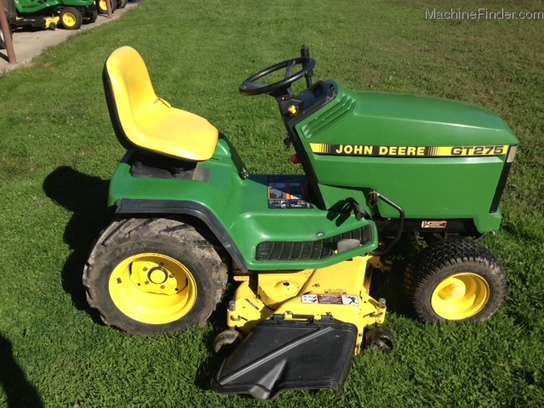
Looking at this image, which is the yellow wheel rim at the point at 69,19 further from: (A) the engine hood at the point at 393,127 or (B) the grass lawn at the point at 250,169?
(A) the engine hood at the point at 393,127

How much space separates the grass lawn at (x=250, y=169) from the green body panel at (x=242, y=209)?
1.83 ft

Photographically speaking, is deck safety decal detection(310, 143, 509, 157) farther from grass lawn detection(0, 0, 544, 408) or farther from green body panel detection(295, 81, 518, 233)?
grass lawn detection(0, 0, 544, 408)

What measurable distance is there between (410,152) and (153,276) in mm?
1636

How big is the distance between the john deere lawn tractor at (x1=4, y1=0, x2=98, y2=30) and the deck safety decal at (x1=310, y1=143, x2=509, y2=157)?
10.6 m

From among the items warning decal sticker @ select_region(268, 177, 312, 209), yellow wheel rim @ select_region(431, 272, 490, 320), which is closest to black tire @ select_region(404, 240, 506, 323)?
yellow wheel rim @ select_region(431, 272, 490, 320)

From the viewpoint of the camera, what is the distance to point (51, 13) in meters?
12.1

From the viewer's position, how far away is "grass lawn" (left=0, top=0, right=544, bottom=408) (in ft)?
9.32

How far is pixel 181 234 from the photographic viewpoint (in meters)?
2.93

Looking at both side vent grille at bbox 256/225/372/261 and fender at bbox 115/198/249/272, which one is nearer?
fender at bbox 115/198/249/272

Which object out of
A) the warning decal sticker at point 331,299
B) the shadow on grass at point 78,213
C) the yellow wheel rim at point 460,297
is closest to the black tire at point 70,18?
the shadow on grass at point 78,213

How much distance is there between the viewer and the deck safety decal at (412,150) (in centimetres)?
294

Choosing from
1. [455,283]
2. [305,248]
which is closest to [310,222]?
[305,248]

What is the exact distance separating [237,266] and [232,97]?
4265 mm

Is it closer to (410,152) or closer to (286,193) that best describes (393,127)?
(410,152)
